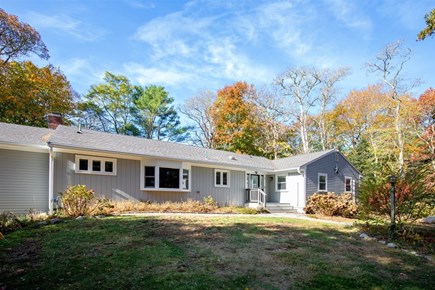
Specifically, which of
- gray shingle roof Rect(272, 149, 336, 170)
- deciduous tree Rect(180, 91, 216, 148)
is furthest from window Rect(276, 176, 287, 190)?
deciduous tree Rect(180, 91, 216, 148)

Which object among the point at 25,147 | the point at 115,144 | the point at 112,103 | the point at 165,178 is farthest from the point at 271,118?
the point at 25,147

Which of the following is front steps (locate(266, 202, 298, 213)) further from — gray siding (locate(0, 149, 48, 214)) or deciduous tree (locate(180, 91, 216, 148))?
deciduous tree (locate(180, 91, 216, 148))

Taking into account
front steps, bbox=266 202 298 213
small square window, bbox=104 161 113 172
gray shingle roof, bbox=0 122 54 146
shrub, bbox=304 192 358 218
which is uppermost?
gray shingle roof, bbox=0 122 54 146

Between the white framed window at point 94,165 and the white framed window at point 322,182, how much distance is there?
13.7 m

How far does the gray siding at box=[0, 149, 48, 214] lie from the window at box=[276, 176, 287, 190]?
14372 millimetres

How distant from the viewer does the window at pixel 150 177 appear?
47.6 feet

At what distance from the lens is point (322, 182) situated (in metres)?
20.2

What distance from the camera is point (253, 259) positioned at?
5289 millimetres

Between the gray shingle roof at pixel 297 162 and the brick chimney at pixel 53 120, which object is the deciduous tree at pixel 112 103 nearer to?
the brick chimney at pixel 53 120

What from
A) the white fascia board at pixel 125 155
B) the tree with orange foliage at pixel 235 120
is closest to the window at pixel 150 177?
the white fascia board at pixel 125 155

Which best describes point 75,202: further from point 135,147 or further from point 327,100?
point 327,100

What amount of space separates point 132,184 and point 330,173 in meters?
14.0

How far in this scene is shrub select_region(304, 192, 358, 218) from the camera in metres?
14.8

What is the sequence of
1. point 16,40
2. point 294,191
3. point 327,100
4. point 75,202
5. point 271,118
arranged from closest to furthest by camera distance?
point 75,202, point 294,191, point 16,40, point 327,100, point 271,118
